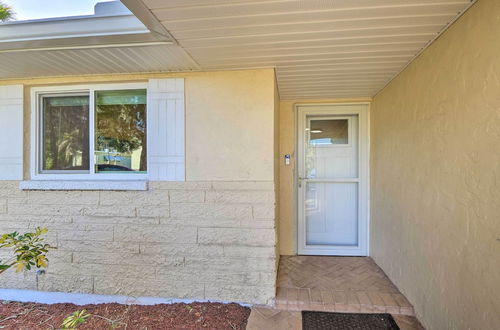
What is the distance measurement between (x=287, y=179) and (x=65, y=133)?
2.82 meters

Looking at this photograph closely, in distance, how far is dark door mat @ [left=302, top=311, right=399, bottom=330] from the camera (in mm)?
2125

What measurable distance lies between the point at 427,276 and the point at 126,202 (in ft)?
9.30

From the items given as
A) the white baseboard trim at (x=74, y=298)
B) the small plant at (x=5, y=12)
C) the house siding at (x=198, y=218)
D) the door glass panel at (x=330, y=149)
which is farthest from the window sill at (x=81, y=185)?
the door glass panel at (x=330, y=149)

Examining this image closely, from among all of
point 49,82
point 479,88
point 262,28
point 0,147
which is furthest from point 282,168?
point 0,147

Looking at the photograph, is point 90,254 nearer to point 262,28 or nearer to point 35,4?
point 35,4

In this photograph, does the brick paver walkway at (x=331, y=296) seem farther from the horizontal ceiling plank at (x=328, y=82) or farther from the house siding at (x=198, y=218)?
the horizontal ceiling plank at (x=328, y=82)

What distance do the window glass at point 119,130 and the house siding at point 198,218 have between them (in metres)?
0.21

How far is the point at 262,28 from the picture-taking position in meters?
1.74

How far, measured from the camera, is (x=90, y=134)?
2.75 meters

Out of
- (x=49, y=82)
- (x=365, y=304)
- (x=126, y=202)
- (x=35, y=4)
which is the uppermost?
(x=35, y=4)

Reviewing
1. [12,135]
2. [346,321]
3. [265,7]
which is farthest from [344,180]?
[12,135]

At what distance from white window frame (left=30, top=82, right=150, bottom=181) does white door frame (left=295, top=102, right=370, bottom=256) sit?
84.2 inches

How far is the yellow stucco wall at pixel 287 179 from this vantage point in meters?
3.60

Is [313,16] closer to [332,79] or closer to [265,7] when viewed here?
[265,7]
